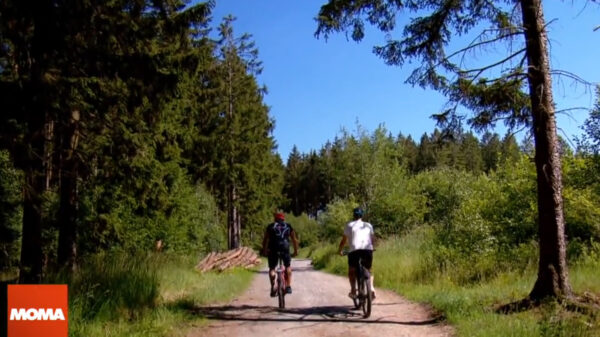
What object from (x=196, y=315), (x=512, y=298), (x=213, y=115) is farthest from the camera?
(x=213, y=115)

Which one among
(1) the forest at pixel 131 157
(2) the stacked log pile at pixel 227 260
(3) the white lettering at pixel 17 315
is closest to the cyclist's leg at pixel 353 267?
(1) the forest at pixel 131 157

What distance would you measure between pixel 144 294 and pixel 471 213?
1002 centimetres

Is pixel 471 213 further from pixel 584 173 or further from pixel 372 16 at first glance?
pixel 372 16

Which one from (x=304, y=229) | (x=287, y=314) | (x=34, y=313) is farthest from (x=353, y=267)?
(x=304, y=229)

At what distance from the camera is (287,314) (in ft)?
32.2

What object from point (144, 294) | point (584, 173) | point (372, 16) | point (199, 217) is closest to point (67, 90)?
point (144, 294)

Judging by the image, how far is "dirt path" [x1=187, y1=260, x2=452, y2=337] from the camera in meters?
8.09

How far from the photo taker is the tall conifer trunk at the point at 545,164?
817cm

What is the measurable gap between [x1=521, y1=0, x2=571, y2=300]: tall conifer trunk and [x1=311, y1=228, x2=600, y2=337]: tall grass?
1.57ft

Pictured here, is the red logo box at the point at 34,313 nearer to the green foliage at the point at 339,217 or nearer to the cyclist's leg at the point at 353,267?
the cyclist's leg at the point at 353,267

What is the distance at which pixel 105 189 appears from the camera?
2011 centimetres

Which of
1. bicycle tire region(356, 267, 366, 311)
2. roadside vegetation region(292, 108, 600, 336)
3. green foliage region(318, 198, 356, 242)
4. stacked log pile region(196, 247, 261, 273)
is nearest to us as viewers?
roadside vegetation region(292, 108, 600, 336)

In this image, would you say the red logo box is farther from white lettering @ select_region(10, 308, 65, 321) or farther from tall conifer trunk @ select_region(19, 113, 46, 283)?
tall conifer trunk @ select_region(19, 113, 46, 283)

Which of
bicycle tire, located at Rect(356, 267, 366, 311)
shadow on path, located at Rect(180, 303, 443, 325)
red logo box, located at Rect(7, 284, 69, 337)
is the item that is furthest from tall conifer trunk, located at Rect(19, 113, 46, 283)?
bicycle tire, located at Rect(356, 267, 366, 311)
